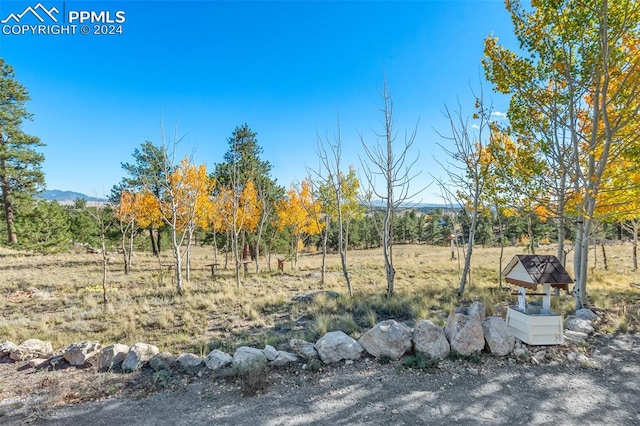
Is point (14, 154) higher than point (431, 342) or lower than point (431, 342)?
higher

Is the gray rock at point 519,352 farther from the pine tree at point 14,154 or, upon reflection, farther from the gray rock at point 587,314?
the pine tree at point 14,154

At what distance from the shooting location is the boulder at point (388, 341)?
5188 millimetres

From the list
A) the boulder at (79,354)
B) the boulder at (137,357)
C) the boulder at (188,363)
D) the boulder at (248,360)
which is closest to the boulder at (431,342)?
the boulder at (248,360)

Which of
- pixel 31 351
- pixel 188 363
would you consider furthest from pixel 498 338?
pixel 31 351

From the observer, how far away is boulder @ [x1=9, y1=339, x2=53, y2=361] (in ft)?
19.4

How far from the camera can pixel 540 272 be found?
535cm

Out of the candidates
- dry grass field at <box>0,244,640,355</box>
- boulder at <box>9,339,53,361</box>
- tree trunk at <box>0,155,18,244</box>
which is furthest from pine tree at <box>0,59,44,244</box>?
boulder at <box>9,339,53,361</box>

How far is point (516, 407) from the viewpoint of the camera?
3.86 metres

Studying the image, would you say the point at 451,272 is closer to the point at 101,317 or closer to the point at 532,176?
the point at 532,176

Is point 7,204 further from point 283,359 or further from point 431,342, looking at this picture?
point 431,342

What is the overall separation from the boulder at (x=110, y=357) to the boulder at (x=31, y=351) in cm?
164

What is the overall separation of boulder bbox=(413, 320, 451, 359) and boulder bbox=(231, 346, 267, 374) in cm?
262

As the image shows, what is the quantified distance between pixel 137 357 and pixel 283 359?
8.45 ft

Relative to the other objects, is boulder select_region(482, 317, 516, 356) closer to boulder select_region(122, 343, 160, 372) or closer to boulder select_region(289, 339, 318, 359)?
boulder select_region(289, 339, 318, 359)
